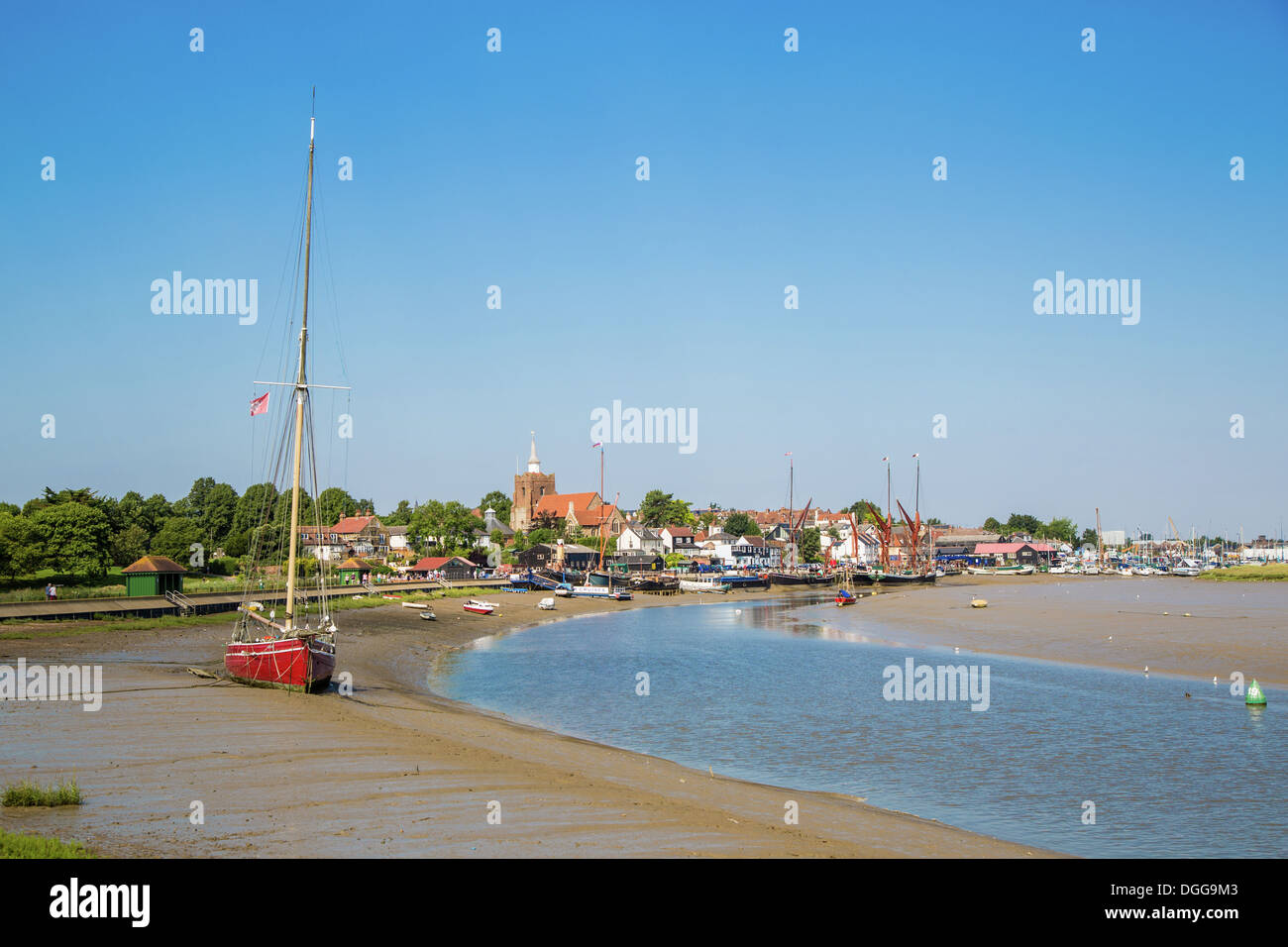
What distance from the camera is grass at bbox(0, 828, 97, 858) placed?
40.4 feet

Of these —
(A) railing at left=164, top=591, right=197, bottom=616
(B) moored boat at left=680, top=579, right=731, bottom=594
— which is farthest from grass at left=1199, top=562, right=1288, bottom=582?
(A) railing at left=164, top=591, right=197, bottom=616

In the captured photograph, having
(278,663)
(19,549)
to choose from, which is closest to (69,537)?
(19,549)

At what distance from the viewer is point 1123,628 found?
6525cm

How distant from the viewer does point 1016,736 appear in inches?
1196

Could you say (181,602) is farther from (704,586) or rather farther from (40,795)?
(704,586)

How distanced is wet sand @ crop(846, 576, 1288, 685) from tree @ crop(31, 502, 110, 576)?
226 feet

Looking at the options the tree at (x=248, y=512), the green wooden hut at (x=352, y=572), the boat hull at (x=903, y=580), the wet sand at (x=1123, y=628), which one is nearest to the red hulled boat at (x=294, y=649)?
the wet sand at (x=1123, y=628)

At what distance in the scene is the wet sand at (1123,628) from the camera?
4778 cm

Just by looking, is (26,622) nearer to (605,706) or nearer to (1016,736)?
(605,706)

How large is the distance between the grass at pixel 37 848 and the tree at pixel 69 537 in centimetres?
7312

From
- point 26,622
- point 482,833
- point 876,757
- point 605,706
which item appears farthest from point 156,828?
point 26,622

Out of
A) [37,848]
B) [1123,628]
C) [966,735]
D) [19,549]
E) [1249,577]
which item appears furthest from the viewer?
[1249,577]

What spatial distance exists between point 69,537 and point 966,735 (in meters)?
75.9

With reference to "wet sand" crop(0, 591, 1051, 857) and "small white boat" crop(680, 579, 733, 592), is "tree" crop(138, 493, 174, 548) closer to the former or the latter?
"small white boat" crop(680, 579, 733, 592)
